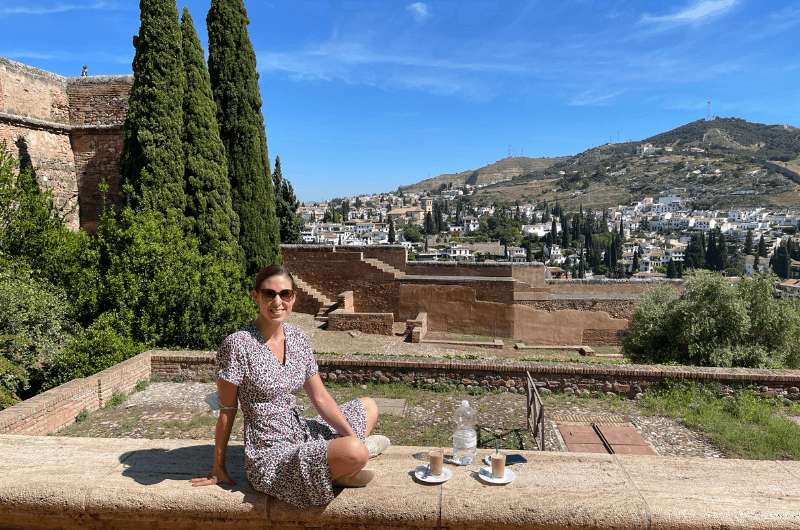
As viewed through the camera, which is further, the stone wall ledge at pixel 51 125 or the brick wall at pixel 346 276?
the brick wall at pixel 346 276

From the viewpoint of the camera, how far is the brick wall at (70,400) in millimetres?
5890

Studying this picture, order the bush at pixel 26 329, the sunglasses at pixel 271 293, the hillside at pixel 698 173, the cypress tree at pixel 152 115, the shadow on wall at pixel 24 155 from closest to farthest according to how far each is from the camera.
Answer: the sunglasses at pixel 271 293 → the bush at pixel 26 329 → the cypress tree at pixel 152 115 → the shadow on wall at pixel 24 155 → the hillside at pixel 698 173

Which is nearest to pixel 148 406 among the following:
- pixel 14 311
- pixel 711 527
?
pixel 14 311

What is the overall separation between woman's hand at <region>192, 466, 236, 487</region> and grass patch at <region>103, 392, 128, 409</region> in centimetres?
558

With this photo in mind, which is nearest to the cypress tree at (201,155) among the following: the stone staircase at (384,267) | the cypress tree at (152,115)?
the cypress tree at (152,115)

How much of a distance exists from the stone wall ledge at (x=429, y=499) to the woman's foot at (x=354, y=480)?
0.03 m

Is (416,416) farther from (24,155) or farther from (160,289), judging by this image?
(24,155)

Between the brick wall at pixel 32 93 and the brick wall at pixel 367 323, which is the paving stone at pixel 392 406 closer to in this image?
the brick wall at pixel 367 323

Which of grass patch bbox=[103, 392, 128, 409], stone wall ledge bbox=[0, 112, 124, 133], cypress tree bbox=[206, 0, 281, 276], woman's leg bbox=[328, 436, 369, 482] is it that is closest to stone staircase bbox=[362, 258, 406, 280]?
cypress tree bbox=[206, 0, 281, 276]

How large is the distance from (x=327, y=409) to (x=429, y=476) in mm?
696

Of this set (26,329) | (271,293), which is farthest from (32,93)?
(271,293)

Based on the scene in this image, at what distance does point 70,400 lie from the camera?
6809mm

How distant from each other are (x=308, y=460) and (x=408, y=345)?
11465 mm

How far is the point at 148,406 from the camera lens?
7543 millimetres
